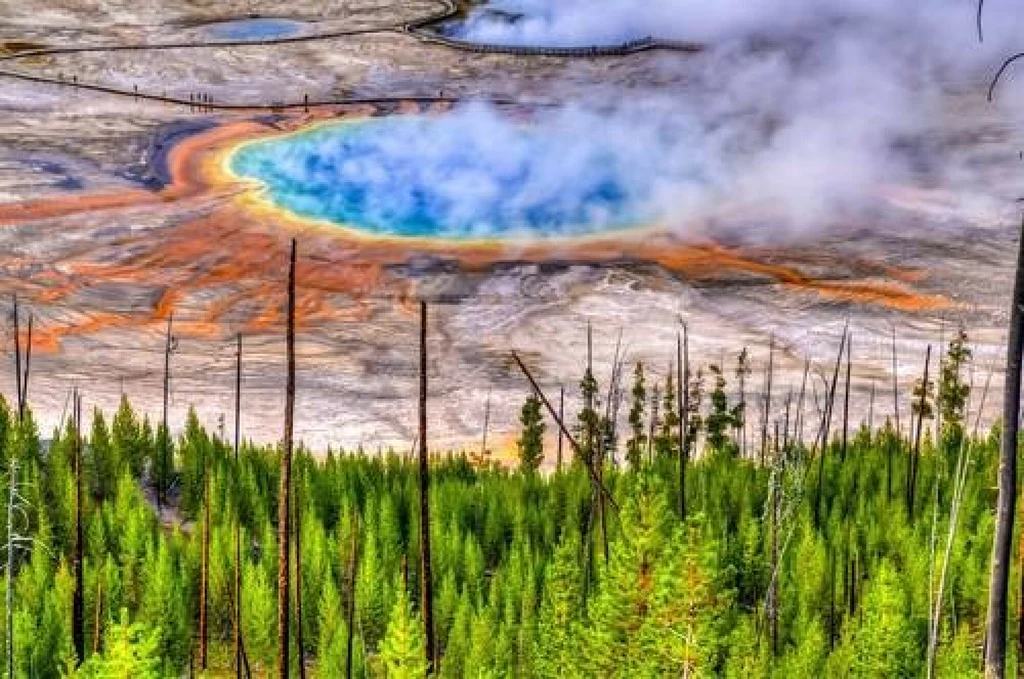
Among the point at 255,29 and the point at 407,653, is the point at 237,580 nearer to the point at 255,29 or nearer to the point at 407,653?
the point at 407,653

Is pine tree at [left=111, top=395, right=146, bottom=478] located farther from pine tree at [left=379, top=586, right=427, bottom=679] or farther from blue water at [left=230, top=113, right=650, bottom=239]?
blue water at [left=230, top=113, right=650, bottom=239]

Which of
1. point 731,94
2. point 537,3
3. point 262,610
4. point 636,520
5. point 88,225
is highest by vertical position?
point 537,3

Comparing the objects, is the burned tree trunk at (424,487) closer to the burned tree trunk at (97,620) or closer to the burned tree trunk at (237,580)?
the burned tree trunk at (237,580)

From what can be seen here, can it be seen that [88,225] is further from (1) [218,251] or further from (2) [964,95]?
(2) [964,95]

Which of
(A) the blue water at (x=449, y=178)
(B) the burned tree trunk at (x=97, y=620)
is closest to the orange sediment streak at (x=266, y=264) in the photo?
(A) the blue water at (x=449, y=178)

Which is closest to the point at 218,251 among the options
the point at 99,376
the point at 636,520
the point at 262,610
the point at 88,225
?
the point at 88,225

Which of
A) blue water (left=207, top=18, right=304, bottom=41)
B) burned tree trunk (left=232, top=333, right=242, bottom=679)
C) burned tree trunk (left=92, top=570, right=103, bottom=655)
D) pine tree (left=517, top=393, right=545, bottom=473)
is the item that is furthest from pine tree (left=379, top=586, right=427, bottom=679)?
blue water (left=207, top=18, right=304, bottom=41)
